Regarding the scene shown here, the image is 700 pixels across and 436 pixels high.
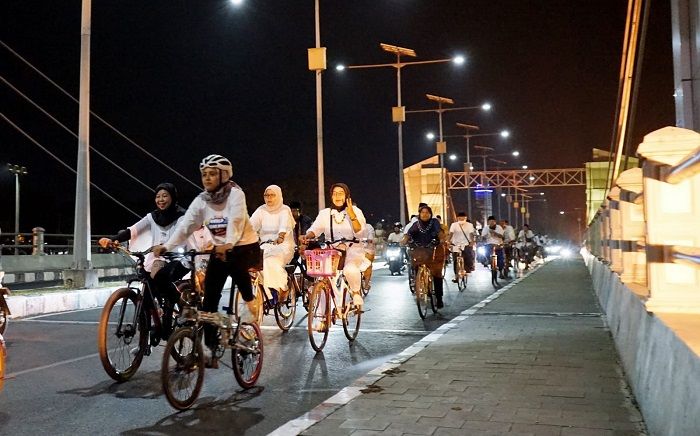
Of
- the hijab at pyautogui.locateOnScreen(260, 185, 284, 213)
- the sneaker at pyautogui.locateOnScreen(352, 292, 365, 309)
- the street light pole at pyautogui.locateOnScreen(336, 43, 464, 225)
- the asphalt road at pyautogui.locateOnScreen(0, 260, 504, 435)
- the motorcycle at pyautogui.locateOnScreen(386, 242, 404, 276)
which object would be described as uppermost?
the street light pole at pyautogui.locateOnScreen(336, 43, 464, 225)

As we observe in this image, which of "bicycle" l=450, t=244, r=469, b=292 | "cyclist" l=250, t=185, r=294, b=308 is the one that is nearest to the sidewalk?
"cyclist" l=250, t=185, r=294, b=308

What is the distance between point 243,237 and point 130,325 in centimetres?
141

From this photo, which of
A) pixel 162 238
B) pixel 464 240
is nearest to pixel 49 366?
pixel 162 238

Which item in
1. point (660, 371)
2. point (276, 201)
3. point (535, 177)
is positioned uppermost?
point (535, 177)

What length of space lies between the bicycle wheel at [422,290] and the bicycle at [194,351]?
16.9ft

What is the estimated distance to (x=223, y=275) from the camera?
5.88 metres

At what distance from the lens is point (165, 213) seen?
23.2 feet

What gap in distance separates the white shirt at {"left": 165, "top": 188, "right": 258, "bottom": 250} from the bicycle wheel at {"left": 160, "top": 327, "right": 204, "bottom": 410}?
79 centimetres

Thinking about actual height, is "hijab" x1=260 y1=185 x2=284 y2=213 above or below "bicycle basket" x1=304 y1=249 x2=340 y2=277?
above

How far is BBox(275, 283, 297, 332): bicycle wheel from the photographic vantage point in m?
9.82

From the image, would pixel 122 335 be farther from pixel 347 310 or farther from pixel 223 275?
pixel 347 310

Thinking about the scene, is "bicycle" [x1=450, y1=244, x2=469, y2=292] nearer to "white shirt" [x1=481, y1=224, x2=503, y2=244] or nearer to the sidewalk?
"white shirt" [x1=481, y1=224, x2=503, y2=244]

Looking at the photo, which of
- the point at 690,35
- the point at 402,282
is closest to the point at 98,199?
the point at 402,282

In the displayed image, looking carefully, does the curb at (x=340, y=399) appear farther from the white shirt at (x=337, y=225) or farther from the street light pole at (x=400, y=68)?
the street light pole at (x=400, y=68)
